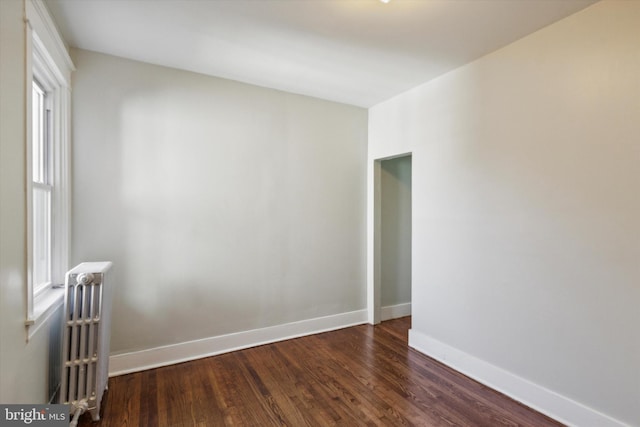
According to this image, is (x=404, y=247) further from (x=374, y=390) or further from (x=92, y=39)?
(x=92, y=39)

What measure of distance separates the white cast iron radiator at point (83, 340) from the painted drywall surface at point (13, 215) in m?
0.30

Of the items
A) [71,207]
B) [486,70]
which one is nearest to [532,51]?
[486,70]

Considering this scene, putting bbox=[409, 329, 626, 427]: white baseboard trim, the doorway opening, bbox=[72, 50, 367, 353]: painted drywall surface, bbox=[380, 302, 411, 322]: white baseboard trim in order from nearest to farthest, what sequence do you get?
bbox=[409, 329, 626, 427]: white baseboard trim
bbox=[72, 50, 367, 353]: painted drywall surface
the doorway opening
bbox=[380, 302, 411, 322]: white baseboard trim

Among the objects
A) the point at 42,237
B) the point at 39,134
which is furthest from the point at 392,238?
the point at 39,134

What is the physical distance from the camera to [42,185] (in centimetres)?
206

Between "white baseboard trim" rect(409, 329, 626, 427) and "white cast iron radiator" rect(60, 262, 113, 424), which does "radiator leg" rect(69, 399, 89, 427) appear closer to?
"white cast iron radiator" rect(60, 262, 113, 424)

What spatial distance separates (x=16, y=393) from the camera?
1.46 m

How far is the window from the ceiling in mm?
570

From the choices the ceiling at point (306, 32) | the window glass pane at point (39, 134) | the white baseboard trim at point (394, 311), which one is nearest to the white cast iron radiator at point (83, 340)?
the window glass pane at point (39, 134)

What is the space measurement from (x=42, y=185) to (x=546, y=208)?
3.39 m

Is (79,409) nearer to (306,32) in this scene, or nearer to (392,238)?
(306,32)

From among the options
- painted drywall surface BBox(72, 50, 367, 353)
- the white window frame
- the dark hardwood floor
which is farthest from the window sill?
the dark hardwood floor

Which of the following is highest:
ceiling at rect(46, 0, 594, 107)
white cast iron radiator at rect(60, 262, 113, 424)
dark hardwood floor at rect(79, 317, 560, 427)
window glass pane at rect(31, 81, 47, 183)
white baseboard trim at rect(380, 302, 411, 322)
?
ceiling at rect(46, 0, 594, 107)

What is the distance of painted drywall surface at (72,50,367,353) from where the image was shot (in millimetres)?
2518
